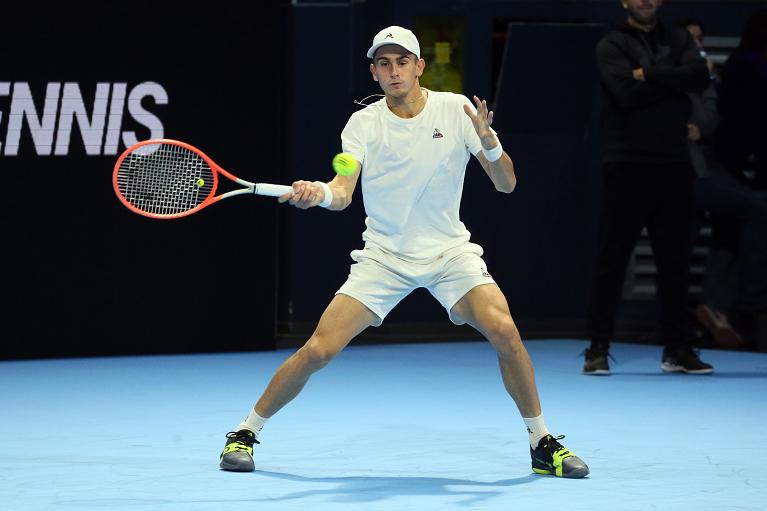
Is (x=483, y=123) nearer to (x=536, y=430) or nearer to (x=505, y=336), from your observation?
(x=505, y=336)

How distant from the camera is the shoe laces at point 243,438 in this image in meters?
5.71

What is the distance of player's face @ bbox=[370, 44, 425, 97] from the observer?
5.66 m

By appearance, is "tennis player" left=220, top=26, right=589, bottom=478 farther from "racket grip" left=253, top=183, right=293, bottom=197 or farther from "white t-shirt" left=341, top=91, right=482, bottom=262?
"racket grip" left=253, top=183, right=293, bottom=197

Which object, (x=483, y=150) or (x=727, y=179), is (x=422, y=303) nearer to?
(x=727, y=179)

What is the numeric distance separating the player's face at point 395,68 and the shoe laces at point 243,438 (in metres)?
1.51

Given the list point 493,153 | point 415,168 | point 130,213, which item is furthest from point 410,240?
point 130,213

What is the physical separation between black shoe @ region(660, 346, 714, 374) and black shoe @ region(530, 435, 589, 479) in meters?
3.12

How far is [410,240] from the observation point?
5.85 metres

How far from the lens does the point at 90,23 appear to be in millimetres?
9039

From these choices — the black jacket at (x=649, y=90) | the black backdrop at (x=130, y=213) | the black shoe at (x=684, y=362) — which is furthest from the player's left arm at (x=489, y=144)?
the black backdrop at (x=130, y=213)

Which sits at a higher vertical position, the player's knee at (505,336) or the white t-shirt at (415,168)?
the white t-shirt at (415,168)

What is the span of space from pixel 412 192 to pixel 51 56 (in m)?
3.99

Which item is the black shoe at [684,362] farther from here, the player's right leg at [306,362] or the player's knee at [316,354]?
the player's knee at [316,354]

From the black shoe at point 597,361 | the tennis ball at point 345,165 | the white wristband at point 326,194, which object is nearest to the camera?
the white wristband at point 326,194
